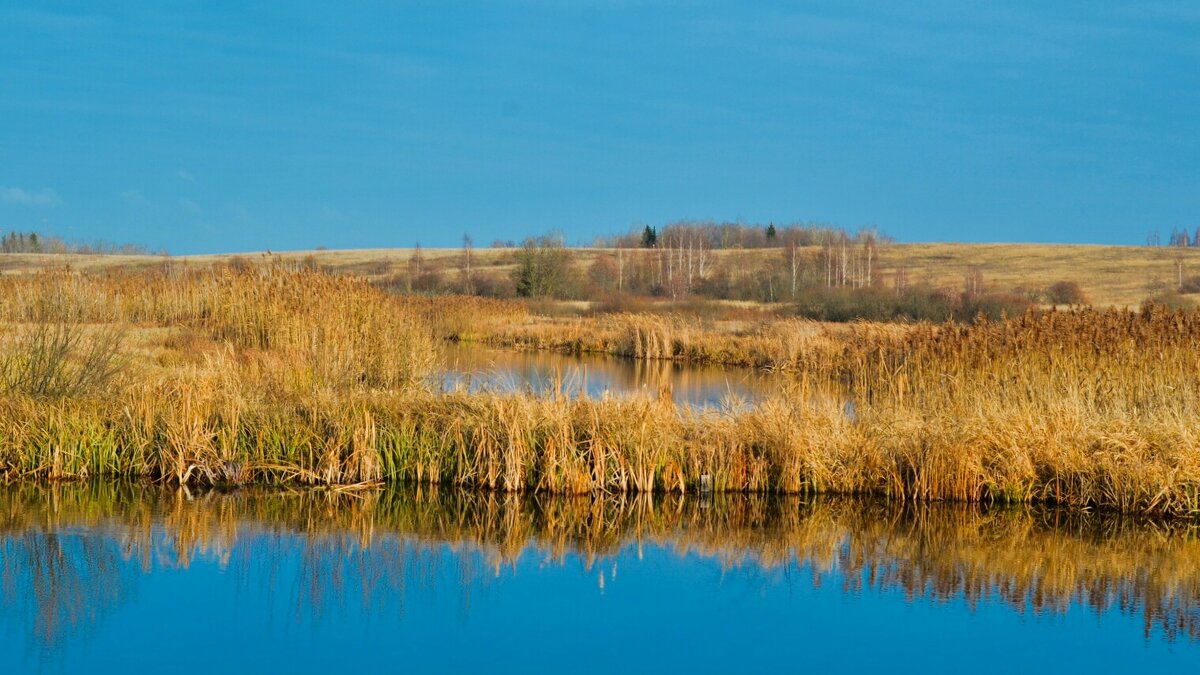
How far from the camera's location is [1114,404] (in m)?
12.4

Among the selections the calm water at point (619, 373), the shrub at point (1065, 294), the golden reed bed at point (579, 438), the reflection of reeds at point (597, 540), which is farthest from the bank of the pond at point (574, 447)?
the shrub at point (1065, 294)

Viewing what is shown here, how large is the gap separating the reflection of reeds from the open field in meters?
48.3

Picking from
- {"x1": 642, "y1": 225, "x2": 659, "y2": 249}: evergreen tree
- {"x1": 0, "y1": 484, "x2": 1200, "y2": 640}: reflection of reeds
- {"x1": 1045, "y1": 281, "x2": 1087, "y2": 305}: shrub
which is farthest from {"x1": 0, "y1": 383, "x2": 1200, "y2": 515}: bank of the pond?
{"x1": 642, "y1": 225, "x2": 659, "y2": 249}: evergreen tree

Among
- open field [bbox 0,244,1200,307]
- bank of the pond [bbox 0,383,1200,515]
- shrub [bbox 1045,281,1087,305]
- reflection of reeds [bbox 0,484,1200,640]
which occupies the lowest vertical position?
reflection of reeds [bbox 0,484,1200,640]

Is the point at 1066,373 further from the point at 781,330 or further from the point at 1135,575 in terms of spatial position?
the point at 781,330

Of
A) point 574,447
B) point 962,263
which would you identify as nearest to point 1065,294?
point 962,263

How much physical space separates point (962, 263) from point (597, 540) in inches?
2810

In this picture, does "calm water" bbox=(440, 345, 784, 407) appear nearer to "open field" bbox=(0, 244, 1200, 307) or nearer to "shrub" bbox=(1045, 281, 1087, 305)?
"shrub" bbox=(1045, 281, 1087, 305)

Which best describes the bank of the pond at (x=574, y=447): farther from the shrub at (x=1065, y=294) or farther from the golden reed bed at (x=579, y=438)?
the shrub at (x=1065, y=294)

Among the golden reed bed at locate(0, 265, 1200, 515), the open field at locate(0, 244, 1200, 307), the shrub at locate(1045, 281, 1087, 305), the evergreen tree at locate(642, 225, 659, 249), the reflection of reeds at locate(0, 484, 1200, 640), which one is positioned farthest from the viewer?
the evergreen tree at locate(642, 225, 659, 249)

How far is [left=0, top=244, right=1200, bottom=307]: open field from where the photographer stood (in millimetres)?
63281

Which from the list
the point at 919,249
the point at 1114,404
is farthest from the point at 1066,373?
the point at 919,249

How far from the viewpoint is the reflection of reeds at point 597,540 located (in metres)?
8.01

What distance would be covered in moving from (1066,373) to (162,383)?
971cm
